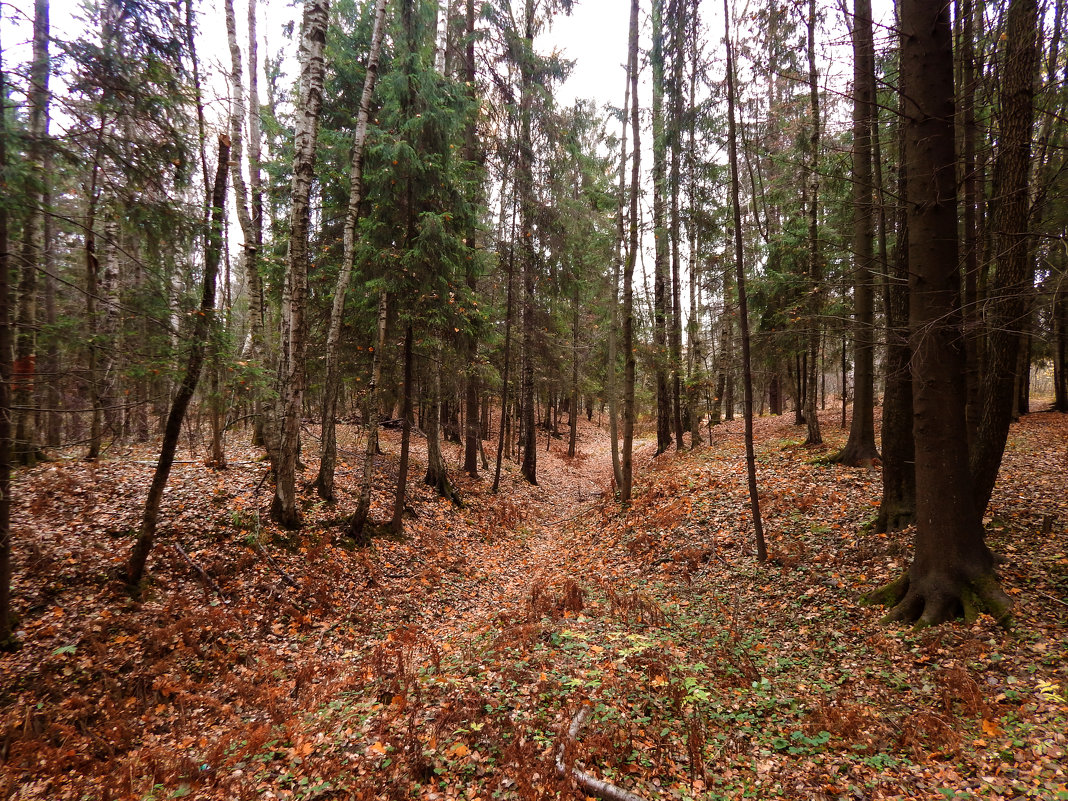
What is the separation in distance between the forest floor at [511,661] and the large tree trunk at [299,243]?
3.06ft

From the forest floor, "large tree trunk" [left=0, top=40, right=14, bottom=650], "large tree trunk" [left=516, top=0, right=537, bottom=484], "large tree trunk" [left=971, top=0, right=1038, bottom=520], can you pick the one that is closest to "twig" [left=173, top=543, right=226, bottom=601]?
the forest floor

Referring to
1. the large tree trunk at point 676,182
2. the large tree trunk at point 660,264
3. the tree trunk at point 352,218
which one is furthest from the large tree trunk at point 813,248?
the tree trunk at point 352,218

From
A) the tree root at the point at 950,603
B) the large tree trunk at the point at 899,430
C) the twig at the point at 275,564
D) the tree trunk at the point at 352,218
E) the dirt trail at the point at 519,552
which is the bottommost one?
the dirt trail at the point at 519,552

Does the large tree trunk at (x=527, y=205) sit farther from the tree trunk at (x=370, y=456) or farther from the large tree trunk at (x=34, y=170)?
Result: the large tree trunk at (x=34, y=170)

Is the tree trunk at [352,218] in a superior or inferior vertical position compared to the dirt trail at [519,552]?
superior

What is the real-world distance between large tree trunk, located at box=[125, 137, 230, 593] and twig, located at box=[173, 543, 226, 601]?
66 cm

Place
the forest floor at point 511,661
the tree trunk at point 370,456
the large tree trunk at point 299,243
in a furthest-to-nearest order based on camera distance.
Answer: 1. the tree trunk at point 370,456
2. the large tree trunk at point 299,243
3. the forest floor at point 511,661

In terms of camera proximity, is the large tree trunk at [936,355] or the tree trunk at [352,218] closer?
the large tree trunk at [936,355]

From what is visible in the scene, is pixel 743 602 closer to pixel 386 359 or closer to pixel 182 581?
pixel 182 581

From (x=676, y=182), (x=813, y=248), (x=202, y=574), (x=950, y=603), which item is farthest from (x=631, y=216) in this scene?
(x=202, y=574)

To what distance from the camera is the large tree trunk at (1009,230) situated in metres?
5.32

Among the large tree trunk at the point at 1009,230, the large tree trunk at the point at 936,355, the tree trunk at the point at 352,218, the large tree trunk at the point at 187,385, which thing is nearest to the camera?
the large tree trunk at the point at 1009,230

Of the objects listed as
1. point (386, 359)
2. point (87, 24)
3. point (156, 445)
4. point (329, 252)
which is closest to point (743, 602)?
point (386, 359)

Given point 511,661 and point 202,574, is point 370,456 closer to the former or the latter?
point 202,574
